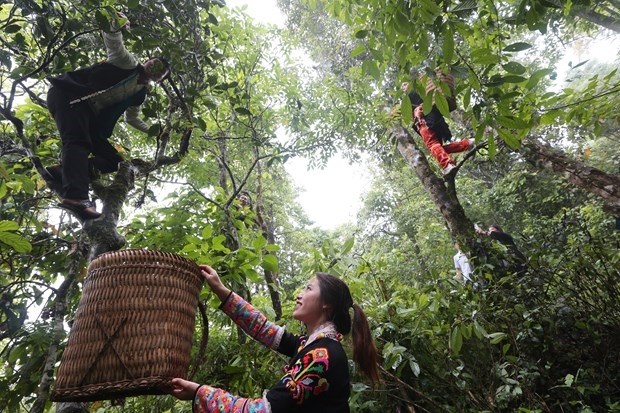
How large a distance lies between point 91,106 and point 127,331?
1850 millimetres

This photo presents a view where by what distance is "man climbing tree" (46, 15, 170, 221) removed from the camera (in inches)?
87.9

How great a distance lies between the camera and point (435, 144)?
A: 4832 mm

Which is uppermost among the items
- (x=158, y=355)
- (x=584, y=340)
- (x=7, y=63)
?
(x=7, y=63)

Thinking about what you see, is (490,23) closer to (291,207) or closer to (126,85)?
(126,85)

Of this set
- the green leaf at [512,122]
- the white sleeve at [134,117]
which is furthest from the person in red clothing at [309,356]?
the white sleeve at [134,117]

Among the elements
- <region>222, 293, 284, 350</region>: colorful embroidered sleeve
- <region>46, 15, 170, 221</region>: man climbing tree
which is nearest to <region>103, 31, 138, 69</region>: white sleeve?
<region>46, 15, 170, 221</region>: man climbing tree

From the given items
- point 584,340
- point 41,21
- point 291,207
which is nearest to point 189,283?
point 41,21

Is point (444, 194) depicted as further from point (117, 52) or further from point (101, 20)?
point (101, 20)

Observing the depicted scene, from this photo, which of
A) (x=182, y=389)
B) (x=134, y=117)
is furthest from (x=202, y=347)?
(x=134, y=117)

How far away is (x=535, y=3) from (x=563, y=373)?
231 cm

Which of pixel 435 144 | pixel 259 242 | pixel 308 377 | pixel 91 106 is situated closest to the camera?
pixel 308 377

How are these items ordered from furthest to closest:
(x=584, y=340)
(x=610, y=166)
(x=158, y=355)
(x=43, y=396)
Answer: (x=610, y=166) → (x=584, y=340) → (x=43, y=396) → (x=158, y=355)

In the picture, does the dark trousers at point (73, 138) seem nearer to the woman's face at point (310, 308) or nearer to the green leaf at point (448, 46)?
the woman's face at point (310, 308)

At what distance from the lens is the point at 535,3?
1.51m
